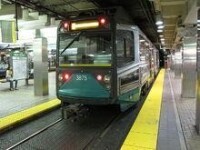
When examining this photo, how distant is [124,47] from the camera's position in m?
7.16

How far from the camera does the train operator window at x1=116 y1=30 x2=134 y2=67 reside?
6740 mm

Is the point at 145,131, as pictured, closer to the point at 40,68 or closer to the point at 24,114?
the point at 24,114

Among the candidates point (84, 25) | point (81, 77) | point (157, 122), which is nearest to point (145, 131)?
point (157, 122)

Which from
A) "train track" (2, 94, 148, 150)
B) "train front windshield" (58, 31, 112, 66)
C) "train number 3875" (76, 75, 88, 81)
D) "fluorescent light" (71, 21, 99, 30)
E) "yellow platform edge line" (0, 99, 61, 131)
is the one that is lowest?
"train track" (2, 94, 148, 150)

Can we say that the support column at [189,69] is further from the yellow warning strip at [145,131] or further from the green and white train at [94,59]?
the green and white train at [94,59]

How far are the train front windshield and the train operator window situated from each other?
30 cm

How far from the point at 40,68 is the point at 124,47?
5232mm

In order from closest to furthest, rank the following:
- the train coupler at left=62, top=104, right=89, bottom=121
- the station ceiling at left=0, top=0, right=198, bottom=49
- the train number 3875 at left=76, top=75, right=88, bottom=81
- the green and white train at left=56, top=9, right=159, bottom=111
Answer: the green and white train at left=56, top=9, right=159, bottom=111 < the train number 3875 at left=76, top=75, right=88, bottom=81 < the train coupler at left=62, top=104, right=89, bottom=121 < the station ceiling at left=0, top=0, right=198, bottom=49

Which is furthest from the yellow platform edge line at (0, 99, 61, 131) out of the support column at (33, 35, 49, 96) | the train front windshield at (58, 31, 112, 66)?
the support column at (33, 35, 49, 96)

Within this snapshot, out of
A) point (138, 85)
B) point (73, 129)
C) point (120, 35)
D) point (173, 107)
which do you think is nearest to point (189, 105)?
point (173, 107)

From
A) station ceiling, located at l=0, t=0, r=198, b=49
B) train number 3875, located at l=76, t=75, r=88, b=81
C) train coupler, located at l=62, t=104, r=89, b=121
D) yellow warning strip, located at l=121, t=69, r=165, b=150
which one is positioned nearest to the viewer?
yellow warning strip, located at l=121, t=69, r=165, b=150

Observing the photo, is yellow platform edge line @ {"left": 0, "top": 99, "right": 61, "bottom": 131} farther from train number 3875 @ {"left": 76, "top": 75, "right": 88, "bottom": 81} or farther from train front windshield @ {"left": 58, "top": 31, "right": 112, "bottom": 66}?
train number 3875 @ {"left": 76, "top": 75, "right": 88, "bottom": 81}

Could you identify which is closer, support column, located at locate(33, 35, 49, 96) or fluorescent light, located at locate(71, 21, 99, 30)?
fluorescent light, located at locate(71, 21, 99, 30)

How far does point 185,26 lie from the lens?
13203 mm
